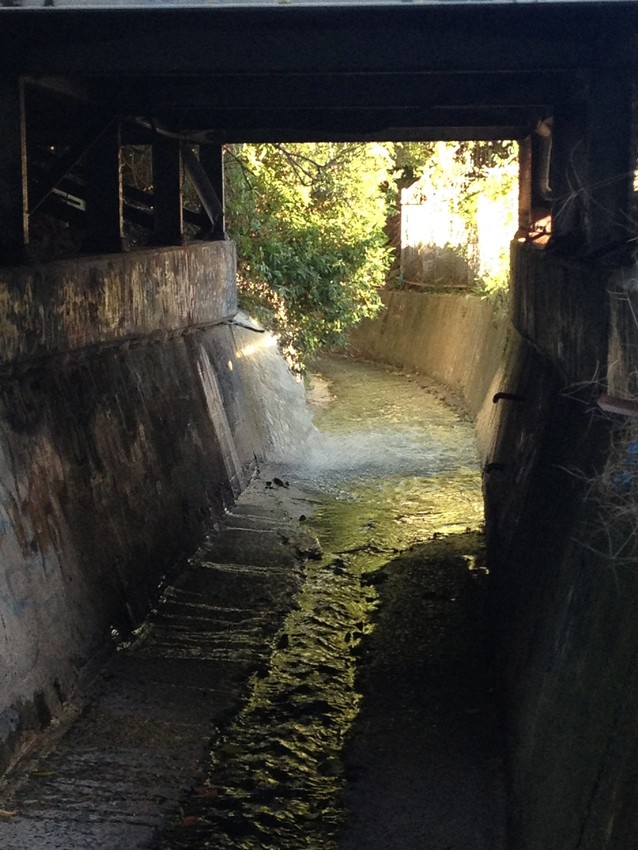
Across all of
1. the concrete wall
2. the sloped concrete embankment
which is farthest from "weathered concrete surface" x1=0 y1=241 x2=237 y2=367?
the sloped concrete embankment

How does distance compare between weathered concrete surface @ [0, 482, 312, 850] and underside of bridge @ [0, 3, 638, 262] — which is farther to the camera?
underside of bridge @ [0, 3, 638, 262]

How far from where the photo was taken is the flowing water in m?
6.18

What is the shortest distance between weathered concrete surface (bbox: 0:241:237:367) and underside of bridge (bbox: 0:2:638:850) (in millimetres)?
34

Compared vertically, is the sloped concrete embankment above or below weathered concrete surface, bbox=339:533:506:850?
above

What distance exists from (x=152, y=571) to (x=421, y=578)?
2569 millimetres

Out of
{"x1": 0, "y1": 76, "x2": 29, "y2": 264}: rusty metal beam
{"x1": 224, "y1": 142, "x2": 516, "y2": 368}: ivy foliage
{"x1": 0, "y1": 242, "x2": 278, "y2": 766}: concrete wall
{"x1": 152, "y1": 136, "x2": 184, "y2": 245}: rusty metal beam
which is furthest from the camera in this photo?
{"x1": 224, "y1": 142, "x2": 516, "y2": 368}: ivy foliage

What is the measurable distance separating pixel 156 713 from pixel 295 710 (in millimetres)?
921

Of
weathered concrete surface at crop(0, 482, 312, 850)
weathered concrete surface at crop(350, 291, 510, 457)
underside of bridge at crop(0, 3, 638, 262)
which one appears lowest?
weathered concrete surface at crop(0, 482, 312, 850)

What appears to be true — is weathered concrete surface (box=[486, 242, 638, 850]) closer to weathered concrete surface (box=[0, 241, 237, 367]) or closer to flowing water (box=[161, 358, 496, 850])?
flowing water (box=[161, 358, 496, 850])

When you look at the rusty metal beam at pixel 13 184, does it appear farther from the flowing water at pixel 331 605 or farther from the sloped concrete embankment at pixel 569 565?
the sloped concrete embankment at pixel 569 565

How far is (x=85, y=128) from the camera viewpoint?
35.3 ft

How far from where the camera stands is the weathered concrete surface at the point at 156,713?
591 cm

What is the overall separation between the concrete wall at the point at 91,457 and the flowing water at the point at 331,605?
1205 mm

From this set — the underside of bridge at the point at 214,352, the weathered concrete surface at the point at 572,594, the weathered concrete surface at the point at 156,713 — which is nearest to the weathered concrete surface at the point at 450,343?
the underside of bridge at the point at 214,352
